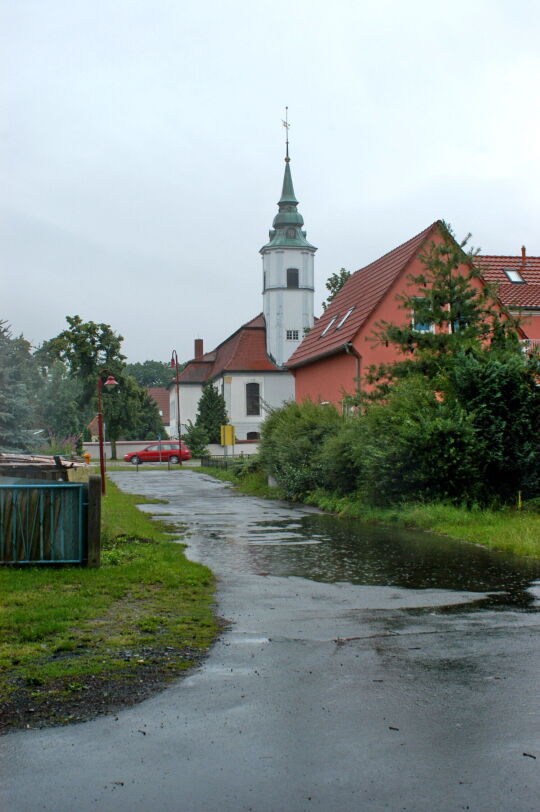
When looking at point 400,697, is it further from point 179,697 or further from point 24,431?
point 24,431

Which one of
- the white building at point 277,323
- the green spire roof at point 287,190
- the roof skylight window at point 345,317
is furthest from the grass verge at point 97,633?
the green spire roof at point 287,190

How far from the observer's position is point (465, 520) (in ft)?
46.0

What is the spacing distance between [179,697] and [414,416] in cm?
1145

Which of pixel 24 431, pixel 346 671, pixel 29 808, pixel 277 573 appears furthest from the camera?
pixel 24 431

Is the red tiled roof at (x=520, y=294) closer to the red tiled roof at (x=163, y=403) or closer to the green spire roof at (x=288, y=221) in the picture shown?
the green spire roof at (x=288, y=221)

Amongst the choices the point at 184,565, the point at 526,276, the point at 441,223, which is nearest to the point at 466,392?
the point at 441,223

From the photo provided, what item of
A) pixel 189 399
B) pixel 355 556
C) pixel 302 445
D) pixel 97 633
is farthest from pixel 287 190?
pixel 97 633

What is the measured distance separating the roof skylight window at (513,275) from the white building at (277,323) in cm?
3959

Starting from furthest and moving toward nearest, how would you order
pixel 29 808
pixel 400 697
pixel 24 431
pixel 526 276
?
1. pixel 24 431
2. pixel 526 276
3. pixel 400 697
4. pixel 29 808

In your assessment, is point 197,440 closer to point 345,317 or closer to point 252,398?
point 252,398

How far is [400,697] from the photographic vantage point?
4.99 m

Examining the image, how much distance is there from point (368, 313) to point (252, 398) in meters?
46.0

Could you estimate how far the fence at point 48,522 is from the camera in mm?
9094

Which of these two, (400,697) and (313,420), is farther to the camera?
(313,420)
